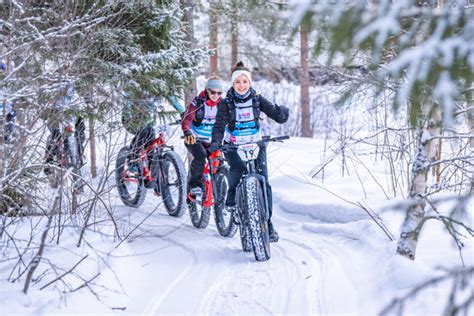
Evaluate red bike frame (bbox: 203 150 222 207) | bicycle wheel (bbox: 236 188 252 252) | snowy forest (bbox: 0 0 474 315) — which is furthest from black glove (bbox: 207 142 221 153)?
snowy forest (bbox: 0 0 474 315)

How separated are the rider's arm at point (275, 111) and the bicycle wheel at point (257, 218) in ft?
2.25

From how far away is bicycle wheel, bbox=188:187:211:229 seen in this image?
23.2 ft

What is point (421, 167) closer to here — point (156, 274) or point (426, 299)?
point (426, 299)

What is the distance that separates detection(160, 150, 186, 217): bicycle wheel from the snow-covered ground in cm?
30

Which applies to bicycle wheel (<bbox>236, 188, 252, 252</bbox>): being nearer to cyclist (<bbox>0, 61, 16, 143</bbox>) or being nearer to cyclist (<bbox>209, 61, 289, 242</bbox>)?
cyclist (<bbox>209, 61, 289, 242</bbox>)

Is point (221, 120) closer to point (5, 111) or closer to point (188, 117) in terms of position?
point (188, 117)

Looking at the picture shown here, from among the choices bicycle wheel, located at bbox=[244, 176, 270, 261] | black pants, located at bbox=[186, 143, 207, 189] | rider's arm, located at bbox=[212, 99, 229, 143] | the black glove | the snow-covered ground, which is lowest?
the snow-covered ground

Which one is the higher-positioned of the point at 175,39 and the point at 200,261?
the point at 175,39

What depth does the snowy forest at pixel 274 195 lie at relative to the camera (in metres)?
2.53

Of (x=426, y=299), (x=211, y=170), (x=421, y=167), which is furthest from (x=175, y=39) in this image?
(x=426, y=299)

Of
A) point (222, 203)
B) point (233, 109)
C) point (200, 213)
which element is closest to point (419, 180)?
point (233, 109)

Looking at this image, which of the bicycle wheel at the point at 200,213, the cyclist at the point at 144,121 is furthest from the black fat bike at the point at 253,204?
the cyclist at the point at 144,121

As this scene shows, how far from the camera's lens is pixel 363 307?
434 centimetres

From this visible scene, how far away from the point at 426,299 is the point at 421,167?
106 cm
